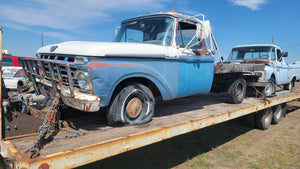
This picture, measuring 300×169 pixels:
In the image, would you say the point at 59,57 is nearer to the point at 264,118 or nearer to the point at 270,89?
the point at 264,118

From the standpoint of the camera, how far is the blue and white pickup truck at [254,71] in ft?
17.1

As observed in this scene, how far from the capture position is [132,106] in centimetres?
308

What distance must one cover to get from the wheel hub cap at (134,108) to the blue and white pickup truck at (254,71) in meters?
2.60

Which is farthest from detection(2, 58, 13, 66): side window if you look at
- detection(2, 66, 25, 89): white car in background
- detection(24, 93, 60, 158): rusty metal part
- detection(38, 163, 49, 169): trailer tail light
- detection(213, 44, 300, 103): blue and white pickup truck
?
detection(38, 163, 49, 169): trailer tail light

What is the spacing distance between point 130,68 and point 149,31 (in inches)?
49.1

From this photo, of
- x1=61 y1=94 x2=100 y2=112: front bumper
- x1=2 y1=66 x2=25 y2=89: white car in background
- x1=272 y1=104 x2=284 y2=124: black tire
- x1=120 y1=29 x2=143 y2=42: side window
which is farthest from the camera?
x1=2 y1=66 x2=25 y2=89: white car in background

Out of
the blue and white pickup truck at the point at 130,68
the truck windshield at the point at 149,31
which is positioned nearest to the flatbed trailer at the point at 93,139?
the blue and white pickup truck at the point at 130,68

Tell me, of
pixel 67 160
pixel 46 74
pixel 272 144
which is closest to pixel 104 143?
pixel 67 160

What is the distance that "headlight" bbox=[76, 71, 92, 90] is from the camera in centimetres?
259

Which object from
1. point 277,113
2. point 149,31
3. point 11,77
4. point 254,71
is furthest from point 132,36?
point 11,77

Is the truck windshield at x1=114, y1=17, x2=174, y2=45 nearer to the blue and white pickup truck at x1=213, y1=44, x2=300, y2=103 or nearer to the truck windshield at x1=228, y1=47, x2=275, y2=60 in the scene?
the blue and white pickup truck at x1=213, y1=44, x2=300, y2=103

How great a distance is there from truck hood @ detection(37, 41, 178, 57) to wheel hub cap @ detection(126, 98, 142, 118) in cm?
65

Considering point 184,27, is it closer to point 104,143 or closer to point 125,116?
point 125,116

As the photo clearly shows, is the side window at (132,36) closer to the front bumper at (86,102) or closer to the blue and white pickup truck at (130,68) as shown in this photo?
the blue and white pickup truck at (130,68)
